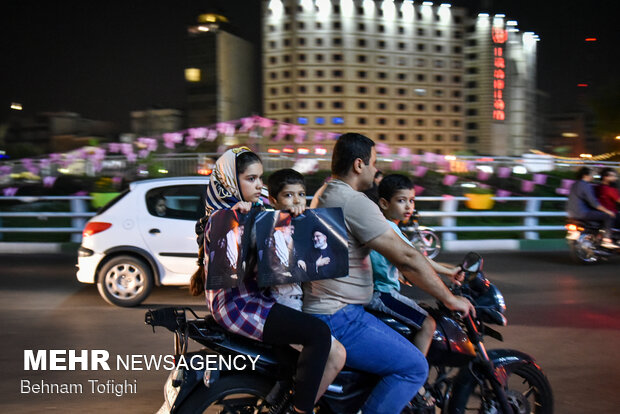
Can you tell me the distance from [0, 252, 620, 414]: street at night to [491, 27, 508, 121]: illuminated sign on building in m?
98.7

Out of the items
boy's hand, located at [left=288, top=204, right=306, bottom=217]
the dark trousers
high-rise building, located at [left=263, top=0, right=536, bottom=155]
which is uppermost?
high-rise building, located at [left=263, top=0, right=536, bottom=155]

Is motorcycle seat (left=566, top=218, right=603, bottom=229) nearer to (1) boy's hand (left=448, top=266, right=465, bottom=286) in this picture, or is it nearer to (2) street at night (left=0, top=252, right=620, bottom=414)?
(2) street at night (left=0, top=252, right=620, bottom=414)

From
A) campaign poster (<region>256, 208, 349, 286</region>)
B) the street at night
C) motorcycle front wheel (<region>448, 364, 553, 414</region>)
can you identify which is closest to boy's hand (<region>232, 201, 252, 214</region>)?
campaign poster (<region>256, 208, 349, 286</region>)

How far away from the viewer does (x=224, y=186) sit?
2924 mm

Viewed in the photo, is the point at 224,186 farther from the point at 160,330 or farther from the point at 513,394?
the point at 160,330

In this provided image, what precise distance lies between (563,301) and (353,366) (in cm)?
533

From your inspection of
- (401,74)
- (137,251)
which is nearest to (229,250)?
(137,251)

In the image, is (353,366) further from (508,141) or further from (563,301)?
(508,141)

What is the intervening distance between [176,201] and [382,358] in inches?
197

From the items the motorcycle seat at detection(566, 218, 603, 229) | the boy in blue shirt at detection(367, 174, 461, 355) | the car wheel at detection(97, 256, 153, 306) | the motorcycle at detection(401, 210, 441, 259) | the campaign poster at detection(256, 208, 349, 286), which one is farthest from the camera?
the motorcycle at detection(401, 210, 441, 259)

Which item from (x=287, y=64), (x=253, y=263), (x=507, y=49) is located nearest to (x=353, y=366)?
(x=253, y=263)

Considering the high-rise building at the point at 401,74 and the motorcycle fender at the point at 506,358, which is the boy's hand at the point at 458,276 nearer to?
the motorcycle fender at the point at 506,358

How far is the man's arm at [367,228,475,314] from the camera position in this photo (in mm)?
2582

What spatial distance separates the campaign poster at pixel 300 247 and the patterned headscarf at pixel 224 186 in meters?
0.43
